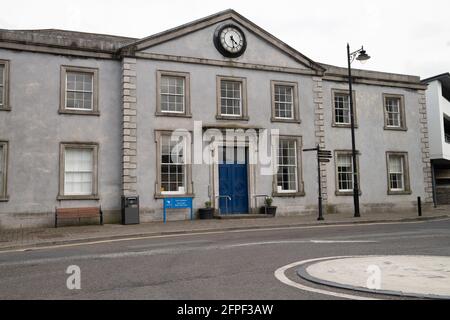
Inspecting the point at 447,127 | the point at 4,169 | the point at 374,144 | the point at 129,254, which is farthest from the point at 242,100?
the point at 447,127

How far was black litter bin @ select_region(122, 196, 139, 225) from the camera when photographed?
1867 cm

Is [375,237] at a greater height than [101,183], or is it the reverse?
[101,183]

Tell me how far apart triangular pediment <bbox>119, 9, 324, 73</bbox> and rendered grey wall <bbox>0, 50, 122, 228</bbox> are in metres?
2.94

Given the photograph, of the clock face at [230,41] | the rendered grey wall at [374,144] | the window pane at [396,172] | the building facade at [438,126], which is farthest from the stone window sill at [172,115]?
the building facade at [438,126]

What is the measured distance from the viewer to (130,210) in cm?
1875

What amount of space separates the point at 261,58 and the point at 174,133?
5950mm

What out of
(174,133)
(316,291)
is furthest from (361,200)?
(316,291)

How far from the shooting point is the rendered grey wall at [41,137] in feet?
59.4

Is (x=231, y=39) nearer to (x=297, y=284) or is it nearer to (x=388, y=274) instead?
(x=388, y=274)

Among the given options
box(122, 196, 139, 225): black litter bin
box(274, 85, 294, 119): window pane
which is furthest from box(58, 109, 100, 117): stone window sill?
box(274, 85, 294, 119): window pane

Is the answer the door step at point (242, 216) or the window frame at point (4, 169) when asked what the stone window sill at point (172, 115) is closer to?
the door step at point (242, 216)

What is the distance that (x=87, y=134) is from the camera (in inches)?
763

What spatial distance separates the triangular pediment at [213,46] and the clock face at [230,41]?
0.23 meters
